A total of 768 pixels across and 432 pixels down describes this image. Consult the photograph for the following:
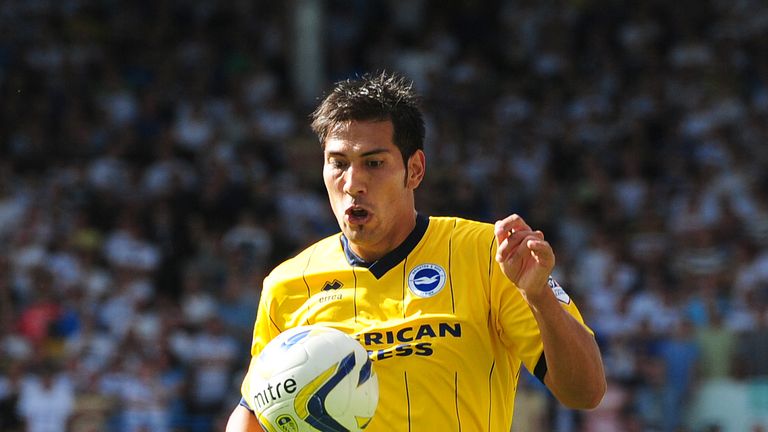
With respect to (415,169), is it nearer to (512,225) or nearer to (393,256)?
(393,256)

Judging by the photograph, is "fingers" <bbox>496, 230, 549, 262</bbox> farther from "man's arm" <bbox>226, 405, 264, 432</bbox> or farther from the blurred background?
the blurred background

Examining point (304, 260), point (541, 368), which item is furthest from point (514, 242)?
point (304, 260)

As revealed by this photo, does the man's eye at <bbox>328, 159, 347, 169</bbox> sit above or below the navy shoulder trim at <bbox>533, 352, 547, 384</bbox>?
above

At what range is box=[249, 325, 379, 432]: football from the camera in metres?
3.60

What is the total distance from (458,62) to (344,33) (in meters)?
1.68

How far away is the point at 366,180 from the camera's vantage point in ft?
13.1

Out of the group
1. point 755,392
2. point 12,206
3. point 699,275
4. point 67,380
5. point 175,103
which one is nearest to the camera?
point 755,392

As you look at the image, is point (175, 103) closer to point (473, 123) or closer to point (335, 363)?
point (473, 123)

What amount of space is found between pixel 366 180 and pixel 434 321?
0.51 meters

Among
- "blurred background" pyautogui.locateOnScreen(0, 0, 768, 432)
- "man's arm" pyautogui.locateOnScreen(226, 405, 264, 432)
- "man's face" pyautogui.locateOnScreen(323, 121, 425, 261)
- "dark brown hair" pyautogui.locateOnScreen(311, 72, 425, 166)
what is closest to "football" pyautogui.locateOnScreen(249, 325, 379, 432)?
"man's arm" pyautogui.locateOnScreen(226, 405, 264, 432)

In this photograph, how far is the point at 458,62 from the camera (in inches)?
646

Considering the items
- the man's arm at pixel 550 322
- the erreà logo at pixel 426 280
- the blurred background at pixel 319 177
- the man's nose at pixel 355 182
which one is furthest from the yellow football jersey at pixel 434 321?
the blurred background at pixel 319 177

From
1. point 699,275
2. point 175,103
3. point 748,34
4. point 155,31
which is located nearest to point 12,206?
point 175,103

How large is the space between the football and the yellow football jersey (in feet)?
0.70
